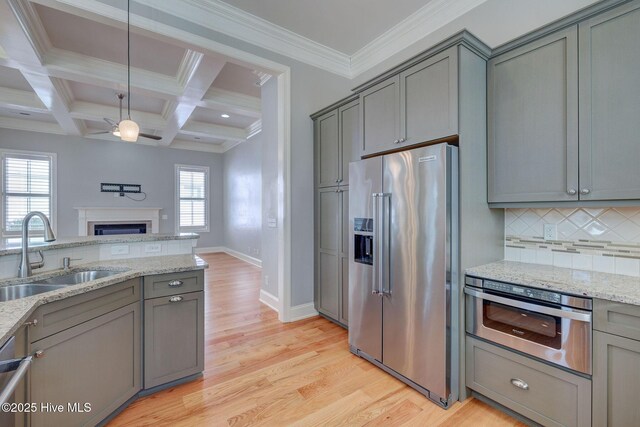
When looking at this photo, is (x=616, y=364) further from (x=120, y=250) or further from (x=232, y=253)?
(x=232, y=253)

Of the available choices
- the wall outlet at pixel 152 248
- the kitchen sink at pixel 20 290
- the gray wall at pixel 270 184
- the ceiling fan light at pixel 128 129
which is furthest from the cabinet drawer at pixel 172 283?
the ceiling fan light at pixel 128 129

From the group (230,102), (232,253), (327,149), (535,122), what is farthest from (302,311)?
(232,253)

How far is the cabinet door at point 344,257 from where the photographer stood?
3041 mm

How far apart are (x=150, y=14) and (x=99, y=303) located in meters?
2.54

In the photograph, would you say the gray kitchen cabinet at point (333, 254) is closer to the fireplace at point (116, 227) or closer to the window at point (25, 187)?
the fireplace at point (116, 227)

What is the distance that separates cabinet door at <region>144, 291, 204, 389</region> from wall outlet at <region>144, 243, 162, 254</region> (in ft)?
2.30

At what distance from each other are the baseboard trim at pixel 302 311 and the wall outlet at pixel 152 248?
162 cm

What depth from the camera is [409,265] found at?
6.86 feet

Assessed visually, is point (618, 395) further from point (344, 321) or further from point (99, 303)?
point (99, 303)

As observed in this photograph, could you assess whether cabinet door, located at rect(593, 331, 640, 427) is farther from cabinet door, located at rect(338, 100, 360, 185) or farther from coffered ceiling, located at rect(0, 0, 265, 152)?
coffered ceiling, located at rect(0, 0, 265, 152)

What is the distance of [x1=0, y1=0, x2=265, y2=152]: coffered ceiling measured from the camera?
9.77ft

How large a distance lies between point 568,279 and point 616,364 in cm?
45

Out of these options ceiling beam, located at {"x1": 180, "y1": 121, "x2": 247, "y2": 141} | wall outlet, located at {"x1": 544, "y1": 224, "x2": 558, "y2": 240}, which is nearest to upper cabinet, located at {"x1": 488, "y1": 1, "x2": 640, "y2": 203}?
wall outlet, located at {"x1": 544, "y1": 224, "x2": 558, "y2": 240}

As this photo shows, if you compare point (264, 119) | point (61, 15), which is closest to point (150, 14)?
point (61, 15)
